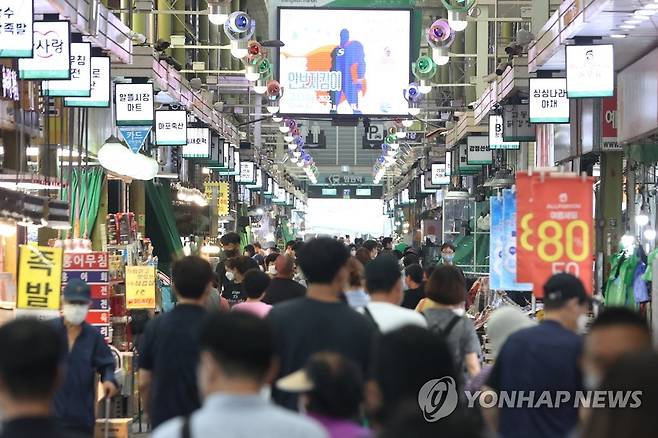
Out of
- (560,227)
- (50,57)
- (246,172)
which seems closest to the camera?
(560,227)

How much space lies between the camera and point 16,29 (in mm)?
11062

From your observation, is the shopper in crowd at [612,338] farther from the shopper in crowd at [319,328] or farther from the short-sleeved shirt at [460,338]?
the short-sleeved shirt at [460,338]

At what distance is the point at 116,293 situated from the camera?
574 inches

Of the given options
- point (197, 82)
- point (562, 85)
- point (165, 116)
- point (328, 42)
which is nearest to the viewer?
point (562, 85)

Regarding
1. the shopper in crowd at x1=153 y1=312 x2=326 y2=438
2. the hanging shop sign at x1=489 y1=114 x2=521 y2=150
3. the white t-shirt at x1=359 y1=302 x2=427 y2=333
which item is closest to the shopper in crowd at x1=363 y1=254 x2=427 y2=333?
the white t-shirt at x1=359 y1=302 x2=427 y2=333

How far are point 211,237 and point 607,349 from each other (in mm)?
27299

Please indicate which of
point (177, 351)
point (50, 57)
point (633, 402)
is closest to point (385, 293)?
point (177, 351)

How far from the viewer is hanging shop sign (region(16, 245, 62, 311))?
1048cm

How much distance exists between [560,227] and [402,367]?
408 centimetres

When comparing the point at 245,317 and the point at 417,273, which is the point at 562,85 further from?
the point at 245,317

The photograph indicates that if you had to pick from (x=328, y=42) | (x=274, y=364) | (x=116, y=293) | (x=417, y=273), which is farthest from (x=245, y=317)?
(x=328, y=42)

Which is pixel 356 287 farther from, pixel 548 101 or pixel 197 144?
pixel 197 144

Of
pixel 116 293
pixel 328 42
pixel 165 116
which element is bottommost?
pixel 116 293

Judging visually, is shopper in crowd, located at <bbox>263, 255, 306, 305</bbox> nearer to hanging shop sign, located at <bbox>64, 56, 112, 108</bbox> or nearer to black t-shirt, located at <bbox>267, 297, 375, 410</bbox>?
black t-shirt, located at <bbox>267, 297, 375, 410</bbox>
